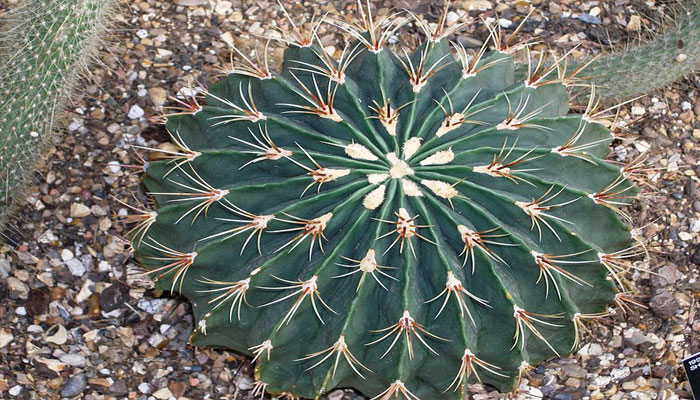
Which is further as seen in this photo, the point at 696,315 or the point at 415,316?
the point at 696,315

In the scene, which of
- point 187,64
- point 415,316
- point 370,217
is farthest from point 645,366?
point 187,64

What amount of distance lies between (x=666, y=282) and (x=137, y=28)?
275 centimetres

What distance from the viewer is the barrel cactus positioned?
7.84ft

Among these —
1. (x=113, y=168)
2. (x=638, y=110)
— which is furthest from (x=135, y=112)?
(x=638, y=110)

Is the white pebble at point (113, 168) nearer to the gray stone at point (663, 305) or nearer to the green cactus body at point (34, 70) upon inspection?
the green cactus body at point (34, 70)

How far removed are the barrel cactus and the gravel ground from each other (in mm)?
396

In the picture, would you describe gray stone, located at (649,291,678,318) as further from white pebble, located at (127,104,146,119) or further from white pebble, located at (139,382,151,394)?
white pebble, located at (127,104,146,119)

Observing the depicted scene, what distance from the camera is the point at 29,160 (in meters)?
3.23

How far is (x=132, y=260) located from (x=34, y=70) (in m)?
0.85

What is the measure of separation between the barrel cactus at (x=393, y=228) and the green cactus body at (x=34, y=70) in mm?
731

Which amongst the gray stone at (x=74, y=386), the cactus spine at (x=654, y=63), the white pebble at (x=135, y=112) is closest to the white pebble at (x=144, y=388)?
the gray stone at (x=74, y=386)

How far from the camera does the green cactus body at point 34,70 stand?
3.12 metres

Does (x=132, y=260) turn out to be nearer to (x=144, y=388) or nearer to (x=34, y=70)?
(x=144, y=388)

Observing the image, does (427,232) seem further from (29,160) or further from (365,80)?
(29,160)
